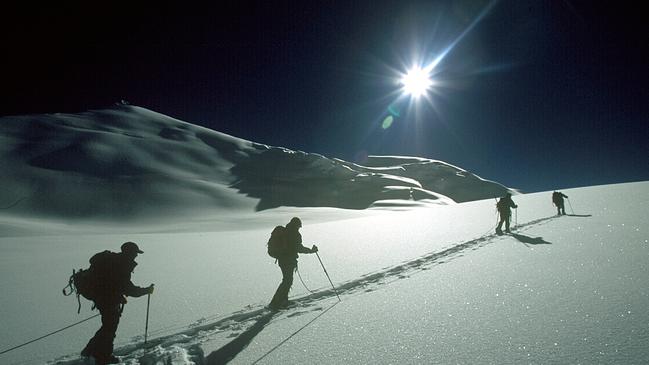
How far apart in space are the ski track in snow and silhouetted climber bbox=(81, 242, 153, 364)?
21 cm

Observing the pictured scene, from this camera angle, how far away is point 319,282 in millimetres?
9352

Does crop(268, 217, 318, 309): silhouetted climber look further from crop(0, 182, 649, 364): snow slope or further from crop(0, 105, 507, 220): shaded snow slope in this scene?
crop(0, 105, 507, 220): shaded snow slope

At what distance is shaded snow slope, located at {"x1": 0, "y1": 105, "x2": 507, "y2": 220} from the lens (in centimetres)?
5544

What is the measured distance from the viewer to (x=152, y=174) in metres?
79.9

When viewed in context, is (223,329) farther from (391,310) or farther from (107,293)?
(391,310)

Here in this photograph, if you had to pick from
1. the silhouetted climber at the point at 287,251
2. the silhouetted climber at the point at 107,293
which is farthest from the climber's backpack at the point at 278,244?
the silhouetted climber at the point at 107,293

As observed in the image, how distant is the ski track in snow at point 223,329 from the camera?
16.4 feet

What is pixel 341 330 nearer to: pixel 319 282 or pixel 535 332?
pixel 535 332

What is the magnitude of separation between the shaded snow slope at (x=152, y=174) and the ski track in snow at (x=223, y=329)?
157ft

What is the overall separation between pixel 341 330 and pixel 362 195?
89617 mm

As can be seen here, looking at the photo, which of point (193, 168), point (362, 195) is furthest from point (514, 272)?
point (193, 168)

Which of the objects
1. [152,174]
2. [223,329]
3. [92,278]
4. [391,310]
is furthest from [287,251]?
[152,174]

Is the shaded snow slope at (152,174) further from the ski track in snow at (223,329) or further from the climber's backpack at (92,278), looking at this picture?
the climber's backpack at (92,278)

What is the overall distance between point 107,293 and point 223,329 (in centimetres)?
195
